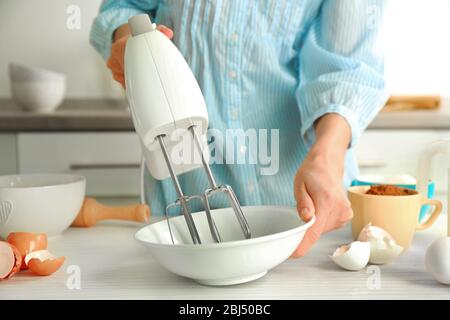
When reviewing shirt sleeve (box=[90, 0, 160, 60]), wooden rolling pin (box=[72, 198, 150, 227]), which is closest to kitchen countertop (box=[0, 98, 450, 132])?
shirt sleeve (box=[90, 0, 160, 60])

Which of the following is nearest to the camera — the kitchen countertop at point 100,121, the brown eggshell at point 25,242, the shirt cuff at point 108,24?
the brown eggshell at point 25,242

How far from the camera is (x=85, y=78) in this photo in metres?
1.90

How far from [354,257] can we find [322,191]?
0.07 meters

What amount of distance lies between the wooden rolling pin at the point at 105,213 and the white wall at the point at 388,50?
3.81ft

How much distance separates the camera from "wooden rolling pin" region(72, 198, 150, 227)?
2.48ft

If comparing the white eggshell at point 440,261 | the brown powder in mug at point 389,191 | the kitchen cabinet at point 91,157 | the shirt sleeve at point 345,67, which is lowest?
the kitchen cabinet at point 91,157

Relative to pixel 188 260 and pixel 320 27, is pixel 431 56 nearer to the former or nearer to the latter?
pixel 320 27

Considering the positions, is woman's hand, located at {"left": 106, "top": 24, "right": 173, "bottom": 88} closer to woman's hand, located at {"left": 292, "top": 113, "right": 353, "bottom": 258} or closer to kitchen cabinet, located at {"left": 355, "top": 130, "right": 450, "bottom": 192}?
woman's hand, located at {"left": 292, "top": 113, "right": 353, "bottom": 258}

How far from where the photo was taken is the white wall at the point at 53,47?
1777 millimetres

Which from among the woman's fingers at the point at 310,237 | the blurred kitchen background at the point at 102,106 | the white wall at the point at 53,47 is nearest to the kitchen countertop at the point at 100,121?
the blurred kitchen background at the point at 102,106

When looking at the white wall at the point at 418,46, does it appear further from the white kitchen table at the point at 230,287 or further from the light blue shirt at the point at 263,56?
the white kitchen table at the point at 230,287

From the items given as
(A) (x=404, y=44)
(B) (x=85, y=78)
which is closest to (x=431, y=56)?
(A) (x=404, y=44)

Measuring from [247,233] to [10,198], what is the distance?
0.91 feet

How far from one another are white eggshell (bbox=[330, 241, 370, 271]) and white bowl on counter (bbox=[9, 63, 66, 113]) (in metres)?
1.23
